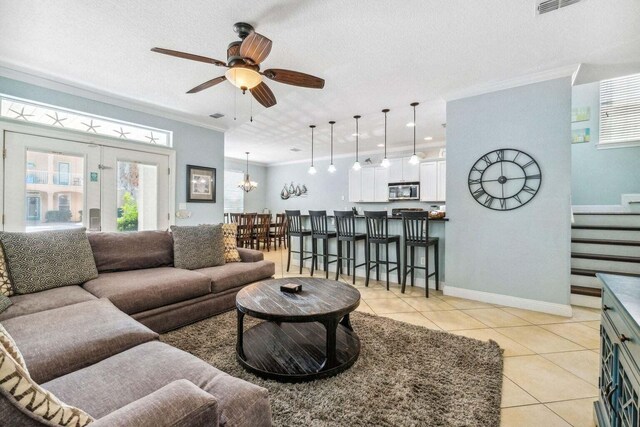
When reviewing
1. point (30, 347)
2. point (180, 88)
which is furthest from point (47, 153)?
point (30, 347)

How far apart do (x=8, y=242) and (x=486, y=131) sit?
4733 millimetres

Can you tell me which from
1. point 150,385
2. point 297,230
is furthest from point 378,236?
point 150,385

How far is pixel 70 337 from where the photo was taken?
1.41 metres

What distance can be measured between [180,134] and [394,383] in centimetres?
451

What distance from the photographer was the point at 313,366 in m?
1.85

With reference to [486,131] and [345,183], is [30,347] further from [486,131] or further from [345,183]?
[345,183]

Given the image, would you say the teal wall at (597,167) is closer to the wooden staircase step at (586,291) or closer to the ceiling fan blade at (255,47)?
the wooden staircase step at (586,291)

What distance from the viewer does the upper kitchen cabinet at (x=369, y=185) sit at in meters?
7.38

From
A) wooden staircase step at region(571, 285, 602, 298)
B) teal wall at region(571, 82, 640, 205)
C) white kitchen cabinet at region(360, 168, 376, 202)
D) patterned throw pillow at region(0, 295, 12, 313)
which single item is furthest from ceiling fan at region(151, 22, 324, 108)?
white kitchen cabinet at region(360, 168, 376, 202)

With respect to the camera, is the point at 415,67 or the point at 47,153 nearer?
the point at 415,67

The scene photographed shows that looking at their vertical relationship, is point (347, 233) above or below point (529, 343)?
Result: above

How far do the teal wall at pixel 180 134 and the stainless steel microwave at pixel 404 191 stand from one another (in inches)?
163

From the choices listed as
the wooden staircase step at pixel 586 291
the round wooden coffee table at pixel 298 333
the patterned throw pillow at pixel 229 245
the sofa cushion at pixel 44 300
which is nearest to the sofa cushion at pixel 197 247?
the patterned throw pillow at pixel 229 245

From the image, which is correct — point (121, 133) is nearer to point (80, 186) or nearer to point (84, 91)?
point (84, 91)
